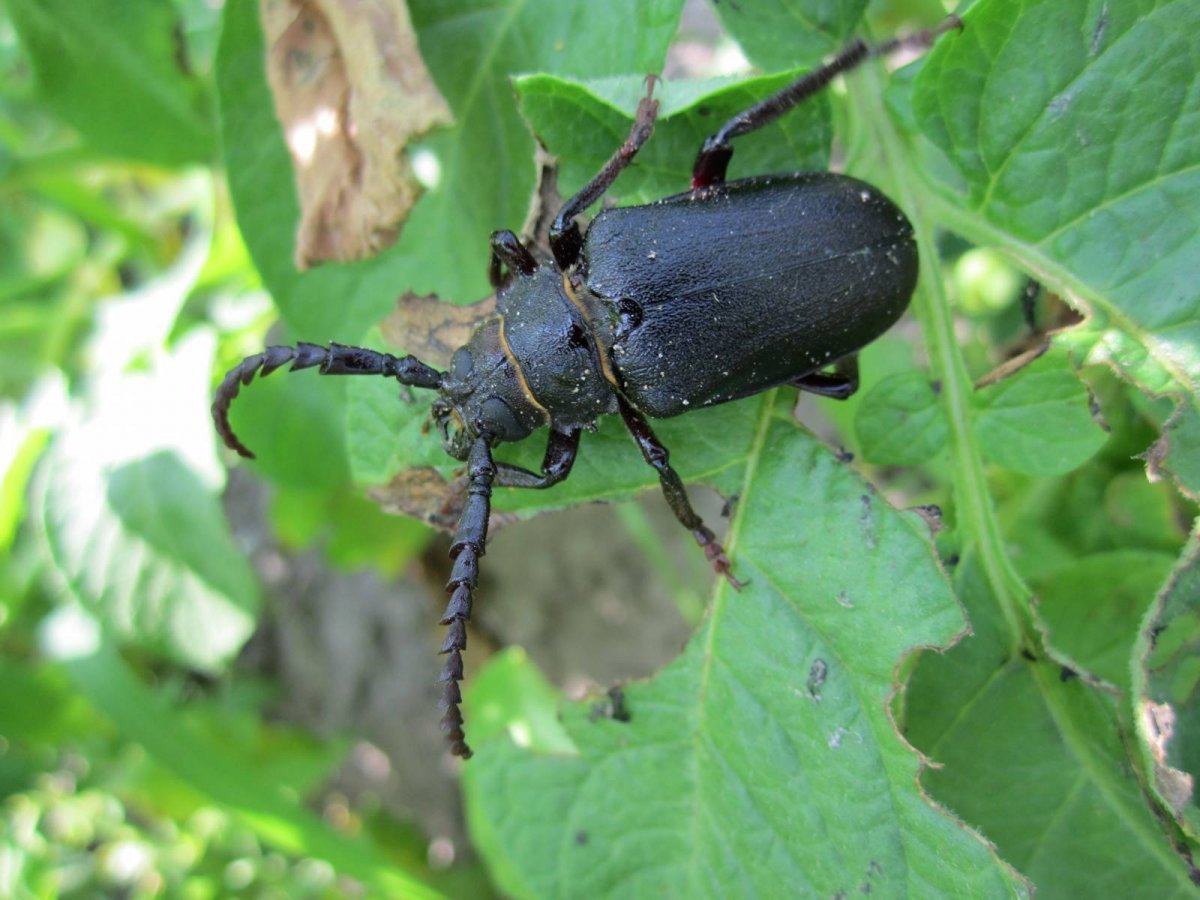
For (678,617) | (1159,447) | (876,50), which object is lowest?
(678,617)

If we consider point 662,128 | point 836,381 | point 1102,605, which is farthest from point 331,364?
point 1102,605

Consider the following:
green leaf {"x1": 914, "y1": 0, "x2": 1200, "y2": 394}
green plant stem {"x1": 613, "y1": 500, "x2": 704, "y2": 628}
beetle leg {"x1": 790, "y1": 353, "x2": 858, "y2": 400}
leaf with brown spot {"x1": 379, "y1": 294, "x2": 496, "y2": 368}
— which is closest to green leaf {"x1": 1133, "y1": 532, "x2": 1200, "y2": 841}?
green leaf {"x1": 914, "y1": 0, "x2": 1200, "y2": 394}

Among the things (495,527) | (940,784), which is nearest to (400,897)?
(495,527)

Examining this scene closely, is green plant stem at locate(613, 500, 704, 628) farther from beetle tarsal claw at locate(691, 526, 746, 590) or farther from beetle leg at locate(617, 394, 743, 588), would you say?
beetle tarsal claw at locate(691, 526, 746, 590)

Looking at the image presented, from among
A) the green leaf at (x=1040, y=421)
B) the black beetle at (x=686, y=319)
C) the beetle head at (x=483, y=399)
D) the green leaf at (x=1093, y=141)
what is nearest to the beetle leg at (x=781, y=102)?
the black beetle at (x=686, y=319)

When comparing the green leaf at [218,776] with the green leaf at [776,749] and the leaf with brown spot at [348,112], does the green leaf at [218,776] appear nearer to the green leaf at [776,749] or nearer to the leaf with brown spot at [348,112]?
the green leaf at [776,749]

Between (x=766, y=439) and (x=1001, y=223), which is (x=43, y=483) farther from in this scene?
(x=1001, y=223)

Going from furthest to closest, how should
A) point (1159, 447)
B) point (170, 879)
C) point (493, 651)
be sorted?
point (493, 651) → point (170, 879) → point (1159, 447)
